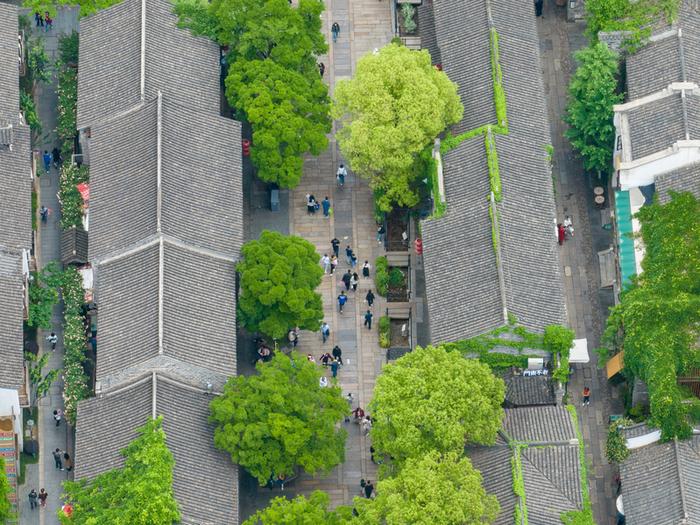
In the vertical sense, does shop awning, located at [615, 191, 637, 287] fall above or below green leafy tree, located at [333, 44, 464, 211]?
below

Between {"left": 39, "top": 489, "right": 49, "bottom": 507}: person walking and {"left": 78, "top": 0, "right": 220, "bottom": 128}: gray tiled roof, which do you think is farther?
{"left": 78, "top": 0, "right": 220, "bottom": 128}: gray tiled roof

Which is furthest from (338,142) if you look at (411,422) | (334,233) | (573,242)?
(411,422)

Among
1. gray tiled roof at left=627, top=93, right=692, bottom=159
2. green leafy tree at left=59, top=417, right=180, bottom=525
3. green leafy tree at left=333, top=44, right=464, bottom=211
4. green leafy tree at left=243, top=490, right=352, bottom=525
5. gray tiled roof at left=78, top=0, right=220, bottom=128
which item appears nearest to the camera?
green leafy tree at left=59, top=417, right=180, bottom=525

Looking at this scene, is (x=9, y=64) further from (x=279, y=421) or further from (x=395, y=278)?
(x=279, y=421)

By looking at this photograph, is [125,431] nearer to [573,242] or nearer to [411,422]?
[411,422]

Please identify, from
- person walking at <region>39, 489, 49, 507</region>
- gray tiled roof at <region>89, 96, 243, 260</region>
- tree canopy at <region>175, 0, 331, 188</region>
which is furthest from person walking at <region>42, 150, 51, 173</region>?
person walking at <region>39, 489, 49, 507</region>

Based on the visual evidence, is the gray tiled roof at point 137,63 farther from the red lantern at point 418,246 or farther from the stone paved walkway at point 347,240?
the red lantern at point 418,246

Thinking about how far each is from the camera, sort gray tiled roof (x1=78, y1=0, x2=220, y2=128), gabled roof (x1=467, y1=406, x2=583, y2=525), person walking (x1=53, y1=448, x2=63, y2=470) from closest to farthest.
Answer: gabled roof (x1=467, y1=406, x2=583, y2=525)
person walking (x1=53, y1=448, x2=63, y2=470)
gray tiled roof (x1=78, y1=0, x2=220, y2=128)

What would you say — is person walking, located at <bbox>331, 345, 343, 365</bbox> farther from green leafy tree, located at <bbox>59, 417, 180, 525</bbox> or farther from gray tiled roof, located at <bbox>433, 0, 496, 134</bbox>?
gray tiled roof, located at <bbox>433, 0, 496, 134</bbox>
